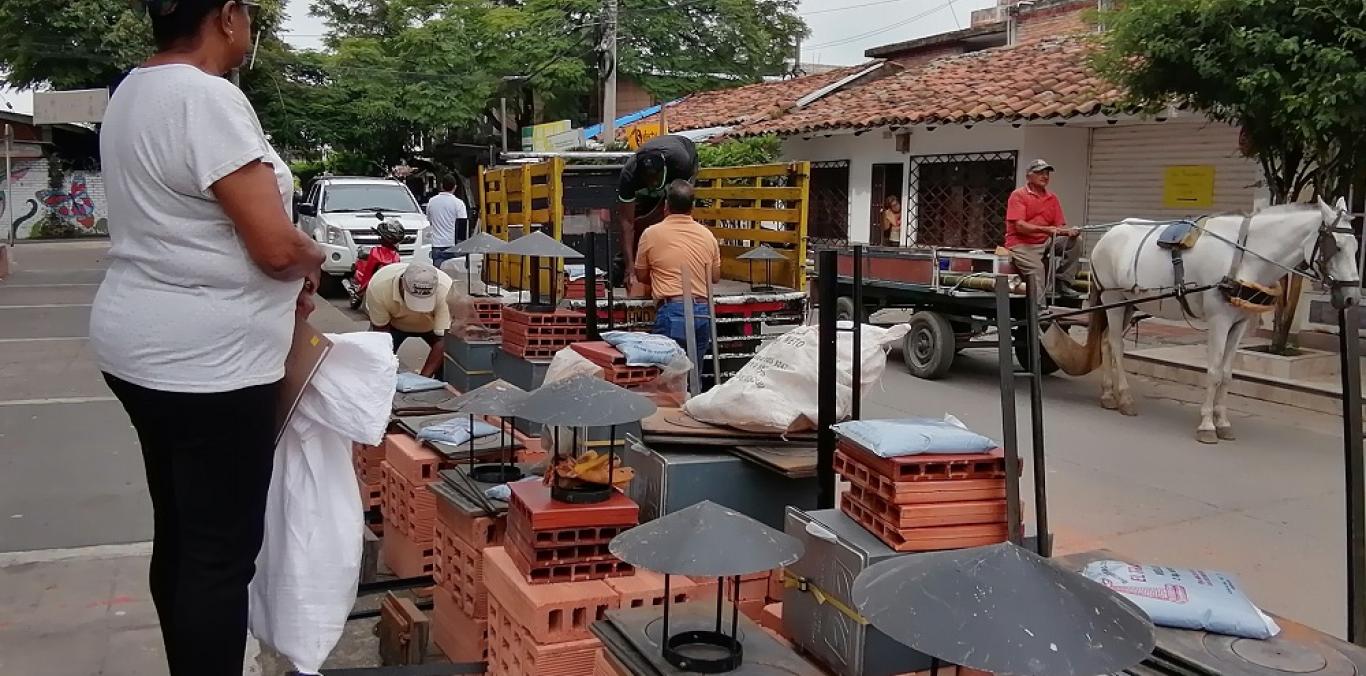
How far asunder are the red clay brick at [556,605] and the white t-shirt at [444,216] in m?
11.1

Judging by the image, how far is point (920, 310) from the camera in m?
10.7

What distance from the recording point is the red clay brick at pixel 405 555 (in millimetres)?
4465

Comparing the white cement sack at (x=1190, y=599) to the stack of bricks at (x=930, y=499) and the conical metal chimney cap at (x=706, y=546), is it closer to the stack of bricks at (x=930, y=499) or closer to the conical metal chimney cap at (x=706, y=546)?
the stack of bricks at (x=930, y=499)

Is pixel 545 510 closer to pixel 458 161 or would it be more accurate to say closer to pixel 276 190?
pixel 276 190

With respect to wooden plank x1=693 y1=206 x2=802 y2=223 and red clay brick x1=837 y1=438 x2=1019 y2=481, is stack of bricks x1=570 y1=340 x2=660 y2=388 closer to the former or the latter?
red clay brick x1=837 y1=438 x2=1019 y2=481

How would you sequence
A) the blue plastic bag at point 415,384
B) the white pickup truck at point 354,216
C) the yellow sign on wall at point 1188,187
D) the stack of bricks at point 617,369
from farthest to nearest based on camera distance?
1. the white pickup truck at point 354,216
2. the yellow sign on wall at point 1188,187
3. the blue plastic bag at point 415,384
4. the stack of bricks at point 617,369

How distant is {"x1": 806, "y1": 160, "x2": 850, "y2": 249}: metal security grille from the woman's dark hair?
1525cm

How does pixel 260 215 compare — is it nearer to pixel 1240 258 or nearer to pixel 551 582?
pixel 551 582

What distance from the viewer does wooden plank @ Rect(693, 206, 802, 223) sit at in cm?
834

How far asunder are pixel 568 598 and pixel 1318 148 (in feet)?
27.7

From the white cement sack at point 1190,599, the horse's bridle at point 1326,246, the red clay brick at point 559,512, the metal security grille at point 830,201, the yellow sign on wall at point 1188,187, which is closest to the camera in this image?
the white cement sack at point 1190,599

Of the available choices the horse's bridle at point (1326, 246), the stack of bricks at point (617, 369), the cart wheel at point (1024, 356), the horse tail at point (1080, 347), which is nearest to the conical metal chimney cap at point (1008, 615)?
the stack of bricks at point (617, 369)

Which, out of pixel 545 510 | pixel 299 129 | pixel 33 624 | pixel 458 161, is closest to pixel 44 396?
pixel 33 624

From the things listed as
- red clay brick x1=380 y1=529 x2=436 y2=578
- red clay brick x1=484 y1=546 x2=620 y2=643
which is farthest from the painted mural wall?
red clay brick x1=484 y1=546 x2=620 y2=643
